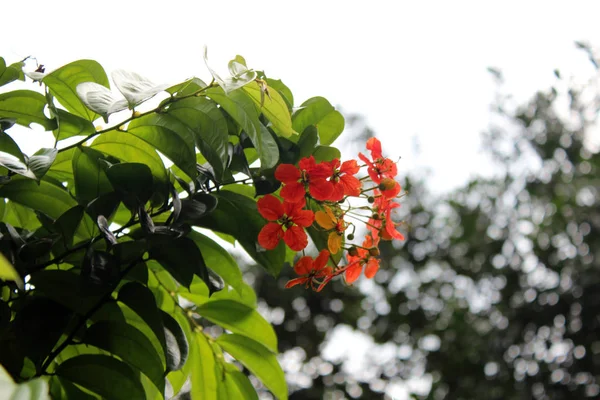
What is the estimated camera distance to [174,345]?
0.80m

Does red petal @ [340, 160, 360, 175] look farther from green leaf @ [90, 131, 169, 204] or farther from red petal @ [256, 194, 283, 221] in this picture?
green leaf @ [90, 131, 169, 204]

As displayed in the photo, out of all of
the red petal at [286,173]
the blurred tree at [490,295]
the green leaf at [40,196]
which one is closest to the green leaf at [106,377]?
the green leaf at [40,196]

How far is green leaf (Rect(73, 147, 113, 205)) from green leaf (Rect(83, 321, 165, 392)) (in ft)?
0.47

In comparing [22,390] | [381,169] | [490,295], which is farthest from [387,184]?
[490,295]

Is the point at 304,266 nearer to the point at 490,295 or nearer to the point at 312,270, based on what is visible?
the point at 312,270

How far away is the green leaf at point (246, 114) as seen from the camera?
73 centimetres

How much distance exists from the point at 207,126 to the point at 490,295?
5.04m

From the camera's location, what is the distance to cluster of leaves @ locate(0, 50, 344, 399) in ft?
2.38

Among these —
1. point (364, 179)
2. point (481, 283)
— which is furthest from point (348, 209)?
point (481, 283)

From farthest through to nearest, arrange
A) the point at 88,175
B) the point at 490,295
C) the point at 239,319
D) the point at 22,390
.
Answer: the point at 490,295, the point at 239,319, the point at 88,175, the point at 22,390

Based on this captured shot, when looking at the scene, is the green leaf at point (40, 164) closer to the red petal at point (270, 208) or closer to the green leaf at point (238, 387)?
the red petal at point (270, 208)

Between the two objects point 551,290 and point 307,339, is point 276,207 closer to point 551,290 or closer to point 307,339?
point 551,290

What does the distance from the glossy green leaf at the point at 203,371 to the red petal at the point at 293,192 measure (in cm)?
29

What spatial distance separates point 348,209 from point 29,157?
1.29 feet
